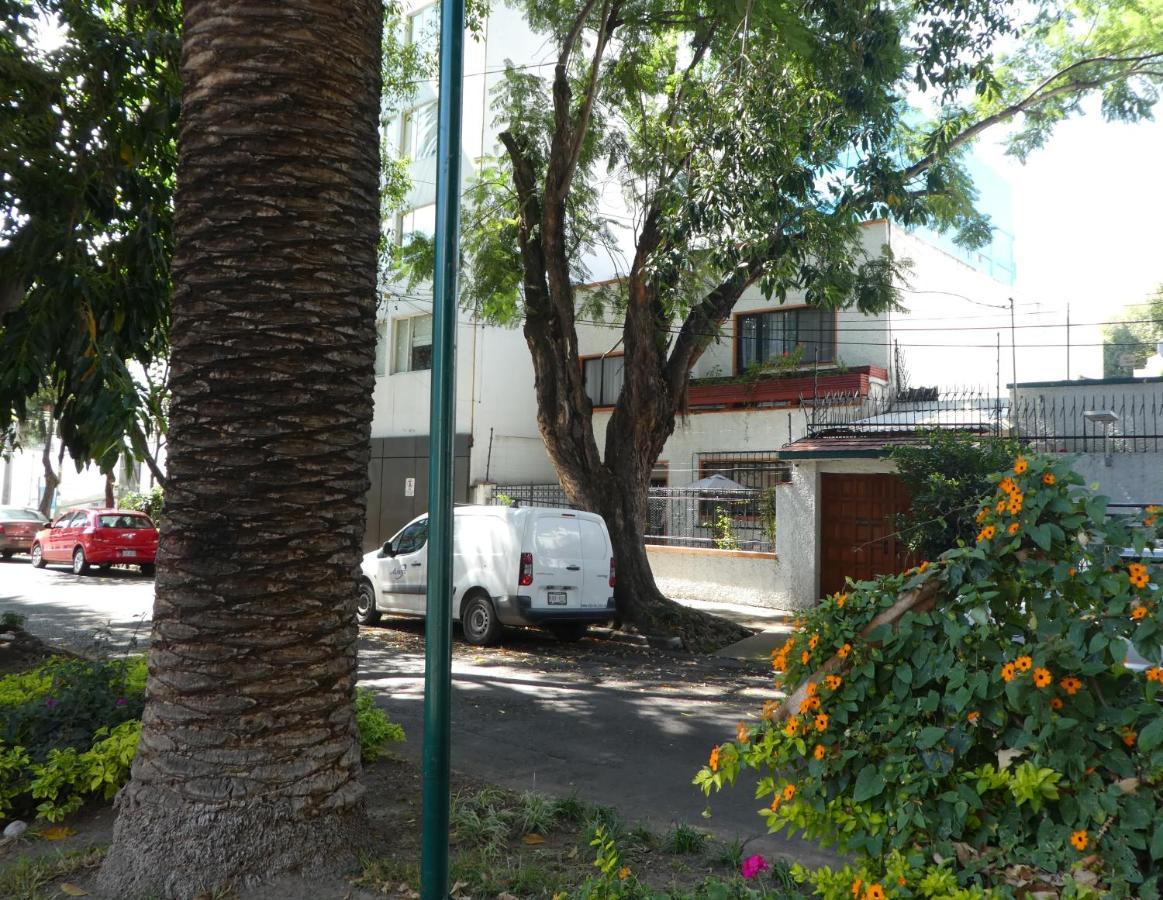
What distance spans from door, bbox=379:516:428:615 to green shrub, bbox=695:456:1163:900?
11.8m

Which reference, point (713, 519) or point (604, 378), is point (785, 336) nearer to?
point (713, 519)

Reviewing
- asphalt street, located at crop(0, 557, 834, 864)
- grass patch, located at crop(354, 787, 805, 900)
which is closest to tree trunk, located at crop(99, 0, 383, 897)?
grass patch, located at crop(354, 787, 805, 900)

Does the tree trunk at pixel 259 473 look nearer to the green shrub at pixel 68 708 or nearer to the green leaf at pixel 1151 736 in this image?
the green shrub at pixel 68 708

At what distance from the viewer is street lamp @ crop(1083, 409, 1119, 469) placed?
1383 centimetres

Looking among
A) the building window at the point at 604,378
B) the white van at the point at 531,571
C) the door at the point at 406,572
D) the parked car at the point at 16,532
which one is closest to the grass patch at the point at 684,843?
the white van at the point at 531,571

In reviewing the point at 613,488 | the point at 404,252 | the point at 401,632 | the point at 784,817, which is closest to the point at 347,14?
the point at 784,817

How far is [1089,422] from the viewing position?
15016 mm

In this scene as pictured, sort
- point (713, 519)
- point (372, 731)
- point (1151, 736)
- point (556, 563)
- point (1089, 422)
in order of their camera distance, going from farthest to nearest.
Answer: point (713, 519)
point (1089, 422)
point (556, 563)
point (372, 731)
point (1151, 736)

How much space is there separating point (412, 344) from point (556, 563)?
14.8 meters

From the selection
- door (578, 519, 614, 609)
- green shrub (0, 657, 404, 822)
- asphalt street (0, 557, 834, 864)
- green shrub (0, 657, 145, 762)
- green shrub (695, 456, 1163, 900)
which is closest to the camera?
green shrub (695, 456, 1163, 900)

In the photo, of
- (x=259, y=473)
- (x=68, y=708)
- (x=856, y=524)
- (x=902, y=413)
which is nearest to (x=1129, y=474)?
(x=856, y=524)

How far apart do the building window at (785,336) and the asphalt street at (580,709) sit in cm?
957

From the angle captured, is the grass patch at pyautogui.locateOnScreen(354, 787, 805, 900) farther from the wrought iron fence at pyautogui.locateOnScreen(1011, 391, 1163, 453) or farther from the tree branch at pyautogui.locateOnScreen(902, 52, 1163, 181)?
the wrought iron fence at pyautogui.locateOnScreen(1011, 391, 1163, 453)

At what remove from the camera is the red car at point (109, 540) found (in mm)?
22984
